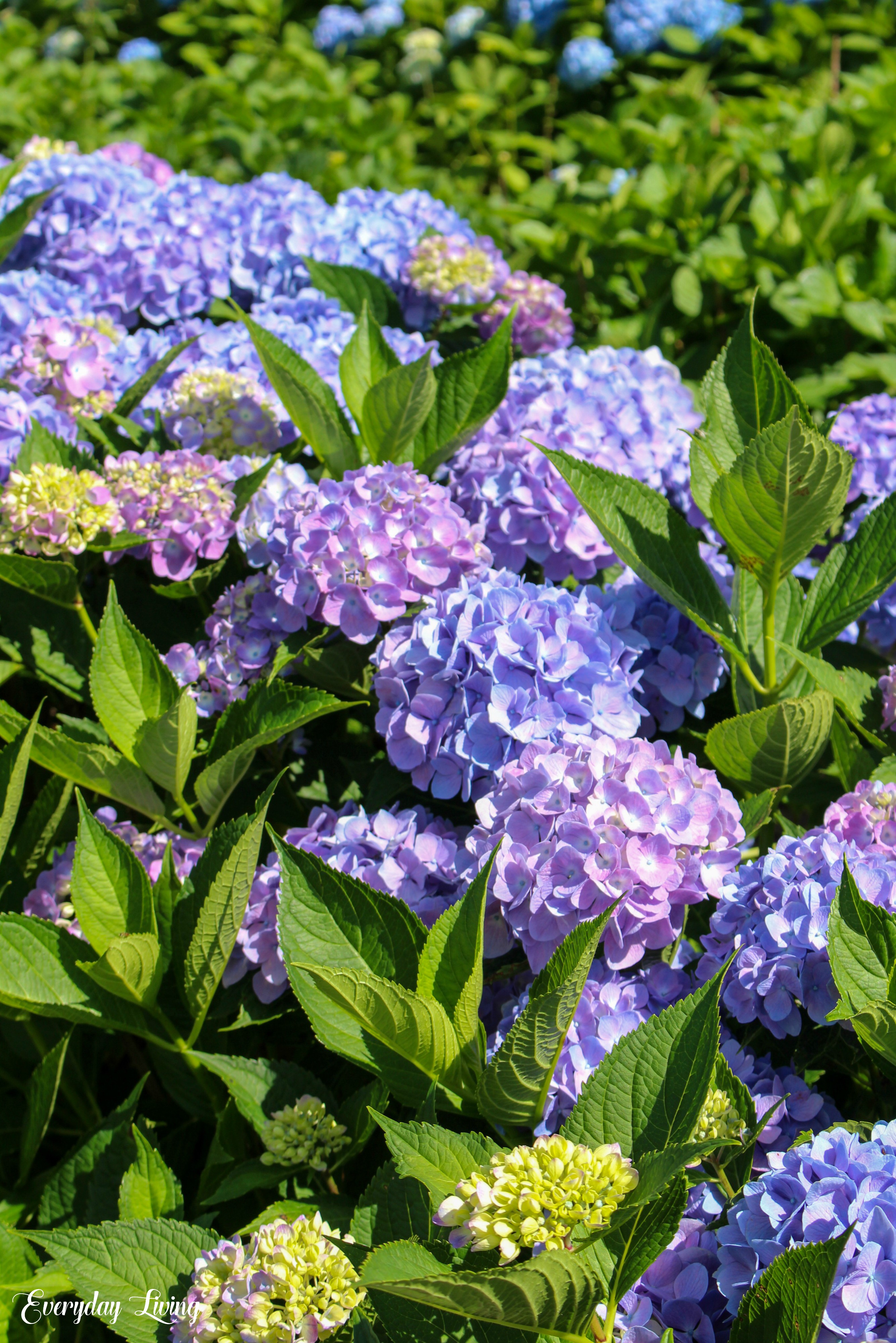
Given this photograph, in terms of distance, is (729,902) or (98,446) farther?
(98,446)

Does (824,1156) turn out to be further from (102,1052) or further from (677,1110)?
(102,1052)

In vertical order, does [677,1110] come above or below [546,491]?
below

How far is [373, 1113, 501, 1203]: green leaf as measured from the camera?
102 cm

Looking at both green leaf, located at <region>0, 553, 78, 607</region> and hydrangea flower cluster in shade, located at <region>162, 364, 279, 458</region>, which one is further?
hydrangea flower cluster in shade, located at <region>162, 364, 279, 458</region>

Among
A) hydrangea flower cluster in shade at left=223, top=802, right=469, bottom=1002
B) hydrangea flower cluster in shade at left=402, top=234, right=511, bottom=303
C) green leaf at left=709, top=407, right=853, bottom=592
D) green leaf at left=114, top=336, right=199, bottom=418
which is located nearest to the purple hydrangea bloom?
hydrangea flower cluster in shade at left=223, top=802, right=469, bottom=1002

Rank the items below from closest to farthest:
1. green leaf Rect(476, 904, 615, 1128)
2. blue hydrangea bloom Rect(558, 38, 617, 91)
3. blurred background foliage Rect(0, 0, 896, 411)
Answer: green leaf Rect(476, 904, 615, 1128)
blurred background foliage Rect(0, 0, 896, 411)
blue hydrangea bloom Rect(558, 38, 617, 91)

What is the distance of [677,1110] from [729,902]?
359 millimetres

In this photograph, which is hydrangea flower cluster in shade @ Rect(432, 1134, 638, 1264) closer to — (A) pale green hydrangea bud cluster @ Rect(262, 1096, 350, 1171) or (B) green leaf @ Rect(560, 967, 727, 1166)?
(B) green leaf @ Rect(560, 967, 727, 1166)

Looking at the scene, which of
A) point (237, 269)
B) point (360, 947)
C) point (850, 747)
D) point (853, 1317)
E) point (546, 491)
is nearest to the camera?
point (853, 1317)

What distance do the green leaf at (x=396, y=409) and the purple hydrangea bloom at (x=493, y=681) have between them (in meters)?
0.37

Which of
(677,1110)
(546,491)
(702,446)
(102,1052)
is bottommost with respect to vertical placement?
(102,1052)

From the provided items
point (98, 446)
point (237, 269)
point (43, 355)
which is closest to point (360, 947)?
point (98, 446)

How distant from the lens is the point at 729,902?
4.46 feet

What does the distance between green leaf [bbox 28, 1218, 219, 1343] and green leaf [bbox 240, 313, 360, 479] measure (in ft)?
3.91
